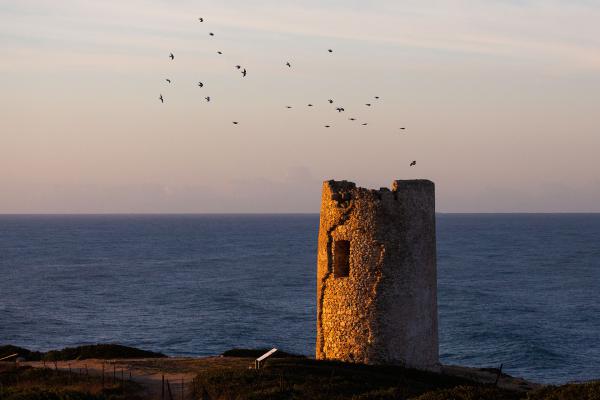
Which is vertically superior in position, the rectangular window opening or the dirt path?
the rectangular window opening

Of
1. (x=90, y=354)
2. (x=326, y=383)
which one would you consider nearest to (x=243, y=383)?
(x=326, y=383)

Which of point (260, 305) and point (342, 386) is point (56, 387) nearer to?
point (342, 386)

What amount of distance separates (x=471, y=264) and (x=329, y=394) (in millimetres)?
99437

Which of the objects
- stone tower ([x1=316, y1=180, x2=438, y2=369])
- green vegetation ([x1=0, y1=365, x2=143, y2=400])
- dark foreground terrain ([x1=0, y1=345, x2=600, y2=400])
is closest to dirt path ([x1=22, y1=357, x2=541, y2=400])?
dark foreground terrain ([x1=0, y1=345, x2=600, y2=400])

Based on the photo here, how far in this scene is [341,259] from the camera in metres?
30.0

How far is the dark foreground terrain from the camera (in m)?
24.4

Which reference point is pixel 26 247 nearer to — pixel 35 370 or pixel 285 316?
pixel 285 316

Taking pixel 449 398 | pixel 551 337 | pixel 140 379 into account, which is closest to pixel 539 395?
pixel 449 398

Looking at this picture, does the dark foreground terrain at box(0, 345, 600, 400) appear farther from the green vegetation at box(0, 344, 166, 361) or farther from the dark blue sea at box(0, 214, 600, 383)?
the dark blue sea at box(0, 214, 600, 383)

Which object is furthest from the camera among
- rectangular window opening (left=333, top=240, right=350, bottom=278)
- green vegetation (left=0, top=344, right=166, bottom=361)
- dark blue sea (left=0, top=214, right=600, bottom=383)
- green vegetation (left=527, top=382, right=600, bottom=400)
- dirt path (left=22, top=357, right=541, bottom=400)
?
dark blue sea (left=0, top=214, right=600, bottom=383)

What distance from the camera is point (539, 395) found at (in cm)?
2319

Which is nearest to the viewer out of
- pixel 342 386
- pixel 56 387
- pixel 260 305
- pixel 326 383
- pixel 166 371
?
pixel 342 386

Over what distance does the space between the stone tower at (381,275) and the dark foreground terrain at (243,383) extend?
0.91m

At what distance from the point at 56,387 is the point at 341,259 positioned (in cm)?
949
